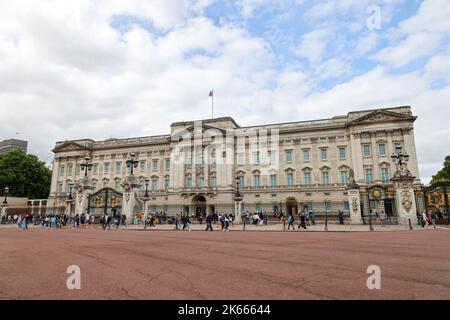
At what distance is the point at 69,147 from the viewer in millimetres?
67438

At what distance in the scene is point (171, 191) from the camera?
57.0 meters

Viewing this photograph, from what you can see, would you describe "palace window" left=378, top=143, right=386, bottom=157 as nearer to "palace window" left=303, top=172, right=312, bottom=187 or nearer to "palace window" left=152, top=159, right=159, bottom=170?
"palace window" left=303, top=172, right=312, bottom=187

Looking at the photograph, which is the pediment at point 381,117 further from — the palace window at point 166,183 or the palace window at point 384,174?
the palace window at point 166,183

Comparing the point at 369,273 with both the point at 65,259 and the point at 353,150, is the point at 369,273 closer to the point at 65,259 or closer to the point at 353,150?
the point at 65,259

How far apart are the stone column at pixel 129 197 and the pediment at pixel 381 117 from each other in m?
36.6

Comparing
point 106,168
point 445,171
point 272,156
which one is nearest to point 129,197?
point 272,156

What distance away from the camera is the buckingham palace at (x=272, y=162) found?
48.3 metres

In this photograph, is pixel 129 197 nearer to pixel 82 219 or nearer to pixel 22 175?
pixel 82 219

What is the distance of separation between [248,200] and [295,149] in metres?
12.4

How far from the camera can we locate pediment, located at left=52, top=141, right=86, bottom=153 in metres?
66.3

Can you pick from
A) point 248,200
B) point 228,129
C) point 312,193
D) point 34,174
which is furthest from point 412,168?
point 34,174

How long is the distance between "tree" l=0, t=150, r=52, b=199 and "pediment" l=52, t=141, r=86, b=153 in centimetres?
588

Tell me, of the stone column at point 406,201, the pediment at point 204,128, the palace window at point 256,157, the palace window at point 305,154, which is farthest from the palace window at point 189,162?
the stone column at point 406,201

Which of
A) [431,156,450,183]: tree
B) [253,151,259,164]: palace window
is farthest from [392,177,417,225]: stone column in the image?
[431,156,450,183]: tree
